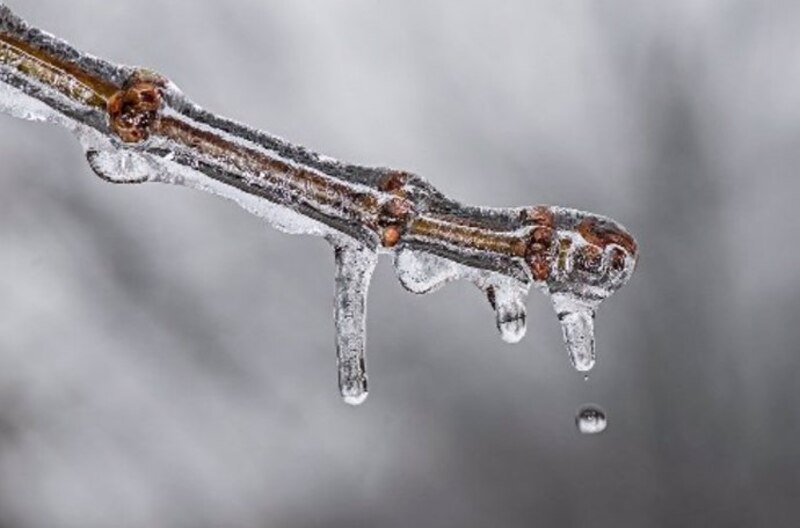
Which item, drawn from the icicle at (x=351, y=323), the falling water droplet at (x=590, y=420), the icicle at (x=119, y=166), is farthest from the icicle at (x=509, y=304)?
the falling water droplet at (x=590, y=420)

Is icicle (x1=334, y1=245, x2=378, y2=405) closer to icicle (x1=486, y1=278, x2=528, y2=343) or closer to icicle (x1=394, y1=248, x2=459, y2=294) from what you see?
icicle (x1=394, y1=248, x2=459, y2=294)

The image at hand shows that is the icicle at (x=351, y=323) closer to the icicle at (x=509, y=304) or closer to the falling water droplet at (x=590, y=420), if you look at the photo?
the icicle at (x=509, y=304)

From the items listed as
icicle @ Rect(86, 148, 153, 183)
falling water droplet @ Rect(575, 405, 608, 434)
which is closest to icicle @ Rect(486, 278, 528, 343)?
icicle @ Rect(86, 148, 153, 183)

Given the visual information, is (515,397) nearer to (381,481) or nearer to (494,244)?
(381,481)


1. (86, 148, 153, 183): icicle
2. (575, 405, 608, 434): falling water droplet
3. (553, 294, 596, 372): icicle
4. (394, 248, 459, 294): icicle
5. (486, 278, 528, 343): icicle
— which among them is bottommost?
(553, 294, 596, 372): icicle

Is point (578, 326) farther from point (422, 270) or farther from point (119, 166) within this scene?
point (119, 166)

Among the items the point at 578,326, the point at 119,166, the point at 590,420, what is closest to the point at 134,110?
the point at 119,166
